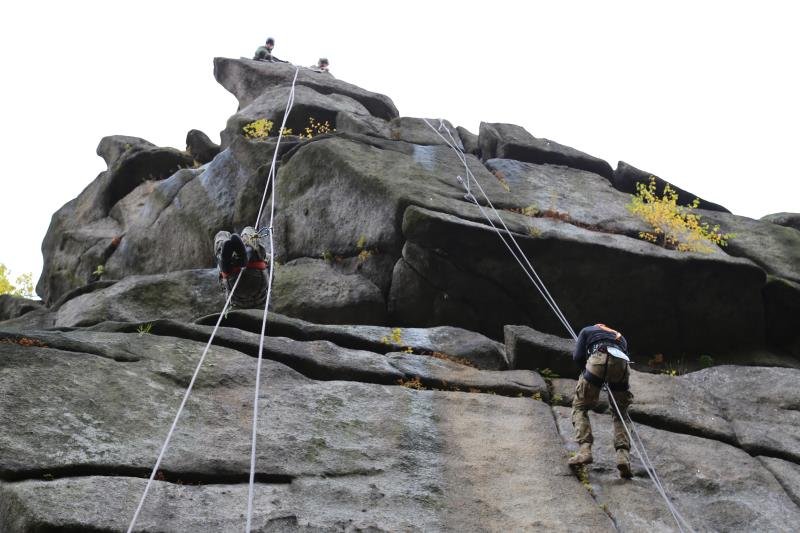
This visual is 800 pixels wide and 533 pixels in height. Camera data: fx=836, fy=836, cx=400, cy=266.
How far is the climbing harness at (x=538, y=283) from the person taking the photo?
9367 mm

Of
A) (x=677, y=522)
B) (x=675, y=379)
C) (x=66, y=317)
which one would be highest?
(x=675, y=379)

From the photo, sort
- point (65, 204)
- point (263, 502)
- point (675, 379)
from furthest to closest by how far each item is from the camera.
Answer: point (65, 204) < point (675, 379) < point (263, 502)

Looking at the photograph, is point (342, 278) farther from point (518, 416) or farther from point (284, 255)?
point (518, 416)

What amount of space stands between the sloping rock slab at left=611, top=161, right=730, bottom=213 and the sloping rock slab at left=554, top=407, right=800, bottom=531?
32.3ft

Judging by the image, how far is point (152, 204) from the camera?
66.9 feet

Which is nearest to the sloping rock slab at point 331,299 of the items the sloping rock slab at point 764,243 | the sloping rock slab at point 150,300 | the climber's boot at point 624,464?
the sloping rock slab at point 150,300

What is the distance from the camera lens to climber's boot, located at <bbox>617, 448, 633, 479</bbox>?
31.7 feet

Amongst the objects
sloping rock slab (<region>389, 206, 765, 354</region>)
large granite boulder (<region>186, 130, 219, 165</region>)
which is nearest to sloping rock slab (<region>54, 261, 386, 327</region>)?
sloping rock slab (<region>389, 206, 765, 354</region>)

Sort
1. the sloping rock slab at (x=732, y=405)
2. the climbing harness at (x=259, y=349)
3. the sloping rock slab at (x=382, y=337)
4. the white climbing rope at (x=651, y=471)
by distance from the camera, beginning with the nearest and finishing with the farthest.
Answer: the climbing harness at (x=259, y=349) → the white climbing rope at (x=651, y=471) → the sloping rock slab at (x=732, y=405) → the sloping rock slab at (x=382, y=337)

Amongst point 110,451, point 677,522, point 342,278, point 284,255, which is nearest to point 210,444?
point 110,451

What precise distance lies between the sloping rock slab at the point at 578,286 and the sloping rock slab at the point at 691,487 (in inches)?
160

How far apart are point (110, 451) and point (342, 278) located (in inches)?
292

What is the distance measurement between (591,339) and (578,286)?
5252 mm

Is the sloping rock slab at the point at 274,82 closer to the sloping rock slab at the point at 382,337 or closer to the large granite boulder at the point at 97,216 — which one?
the large granite boulder at the point at 97,216
